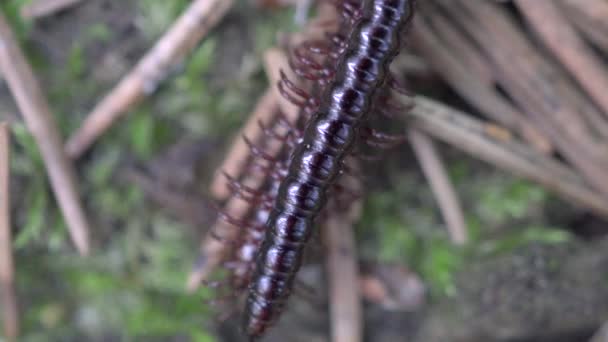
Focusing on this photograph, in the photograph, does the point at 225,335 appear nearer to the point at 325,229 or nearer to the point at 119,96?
the point at 325,229

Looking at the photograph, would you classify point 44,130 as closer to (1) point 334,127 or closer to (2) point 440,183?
(1) point 334,127

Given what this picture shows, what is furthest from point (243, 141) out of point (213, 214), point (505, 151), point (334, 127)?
point (505, 151)

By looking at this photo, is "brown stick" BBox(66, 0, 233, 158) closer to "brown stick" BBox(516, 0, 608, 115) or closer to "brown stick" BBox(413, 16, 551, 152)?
"brown stick" BBox(413, 16, 551, 152)

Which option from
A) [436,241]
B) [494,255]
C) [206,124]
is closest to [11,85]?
[206,124]

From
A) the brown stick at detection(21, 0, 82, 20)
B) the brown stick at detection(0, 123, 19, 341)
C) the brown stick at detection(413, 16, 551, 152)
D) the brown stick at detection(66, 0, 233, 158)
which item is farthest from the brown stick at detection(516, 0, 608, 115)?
the brown stick at detection(0, 123, 19, 341)

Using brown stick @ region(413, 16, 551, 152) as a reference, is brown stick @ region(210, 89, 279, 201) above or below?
below

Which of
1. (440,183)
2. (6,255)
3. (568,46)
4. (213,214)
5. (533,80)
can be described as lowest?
(6,255)

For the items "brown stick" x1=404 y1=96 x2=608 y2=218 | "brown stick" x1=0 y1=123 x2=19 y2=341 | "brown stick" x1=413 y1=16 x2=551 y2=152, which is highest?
"brown stick" x1=413 y1=16 x2=551 y2=152
